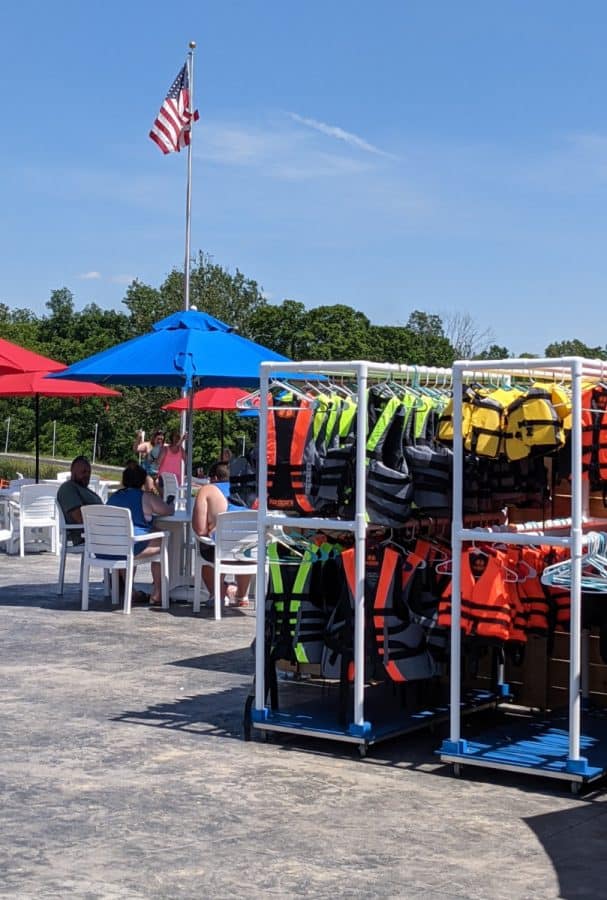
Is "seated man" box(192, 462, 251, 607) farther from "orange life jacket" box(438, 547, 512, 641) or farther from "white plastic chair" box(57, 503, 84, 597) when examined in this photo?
"orange life jacket" box(438, 547, 512, 641)

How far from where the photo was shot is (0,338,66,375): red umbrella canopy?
11.9m

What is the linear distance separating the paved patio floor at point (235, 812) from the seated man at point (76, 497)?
3771 mm

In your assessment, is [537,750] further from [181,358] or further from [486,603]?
[181,358]

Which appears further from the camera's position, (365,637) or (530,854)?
(365,637)

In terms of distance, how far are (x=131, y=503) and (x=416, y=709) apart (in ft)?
16.2

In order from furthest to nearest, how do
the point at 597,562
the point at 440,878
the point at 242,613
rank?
the point at 242,613 < the point at 597,562 < the point at 440,878

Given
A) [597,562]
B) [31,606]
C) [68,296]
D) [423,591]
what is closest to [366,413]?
[423,591]

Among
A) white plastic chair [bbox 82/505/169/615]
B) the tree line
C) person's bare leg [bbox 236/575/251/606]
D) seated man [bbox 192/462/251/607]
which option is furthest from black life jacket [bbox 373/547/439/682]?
the tree line

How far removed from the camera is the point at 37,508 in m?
15.7

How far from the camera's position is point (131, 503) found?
11633 mm

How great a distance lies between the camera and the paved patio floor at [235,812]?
4762mm

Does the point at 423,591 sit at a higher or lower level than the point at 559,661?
higher

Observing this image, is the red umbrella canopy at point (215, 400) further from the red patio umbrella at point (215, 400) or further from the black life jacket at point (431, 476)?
the black life jacket at point (431, 476)

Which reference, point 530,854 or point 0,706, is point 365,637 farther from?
point 0,706
